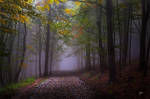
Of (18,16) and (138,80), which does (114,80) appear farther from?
(18,16)

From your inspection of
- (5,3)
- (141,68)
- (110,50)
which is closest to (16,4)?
(5,3)

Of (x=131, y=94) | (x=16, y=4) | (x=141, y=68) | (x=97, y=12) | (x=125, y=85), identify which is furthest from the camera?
(x=97, y=12)

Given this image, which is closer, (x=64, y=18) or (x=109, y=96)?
(x=109, y=96)

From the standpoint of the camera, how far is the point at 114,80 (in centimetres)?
894

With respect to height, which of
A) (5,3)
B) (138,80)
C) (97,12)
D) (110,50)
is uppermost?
(97,12)

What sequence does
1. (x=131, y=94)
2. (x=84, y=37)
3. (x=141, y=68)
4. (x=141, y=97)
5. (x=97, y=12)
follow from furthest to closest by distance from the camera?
(x=84, y=37), (x=97, y=12), (x=141, y=68), (x=131, y=94), (x=141, y=97)

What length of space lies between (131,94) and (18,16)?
8.07m

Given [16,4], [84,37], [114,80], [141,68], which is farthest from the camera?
[84,37]

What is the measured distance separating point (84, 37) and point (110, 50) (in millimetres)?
8065

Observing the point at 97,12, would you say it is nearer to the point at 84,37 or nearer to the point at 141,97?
the point at 84,37

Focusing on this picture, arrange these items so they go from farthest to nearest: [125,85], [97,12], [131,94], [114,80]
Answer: [97,12], [114,80], [125,85], [131,94]

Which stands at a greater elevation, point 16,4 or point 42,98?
point 16,4

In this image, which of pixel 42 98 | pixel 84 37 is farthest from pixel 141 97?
pixel 84 37

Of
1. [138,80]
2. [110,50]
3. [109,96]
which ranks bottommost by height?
[109,96]
